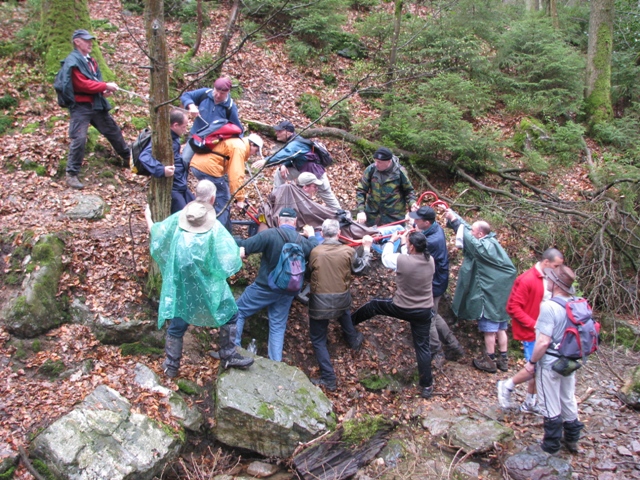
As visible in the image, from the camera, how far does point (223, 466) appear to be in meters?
5.04

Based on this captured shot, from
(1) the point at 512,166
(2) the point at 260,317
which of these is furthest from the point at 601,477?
(1) the point at 512,166

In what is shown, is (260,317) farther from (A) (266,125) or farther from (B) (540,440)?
(A) (266,125)

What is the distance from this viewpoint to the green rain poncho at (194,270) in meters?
4.92

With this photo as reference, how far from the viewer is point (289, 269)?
572 centimetres

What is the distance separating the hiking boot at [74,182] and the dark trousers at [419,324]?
4.99 metres

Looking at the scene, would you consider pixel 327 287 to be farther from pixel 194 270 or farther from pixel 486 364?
pixel 486 364

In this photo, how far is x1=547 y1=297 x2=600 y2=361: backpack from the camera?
16.0 ft

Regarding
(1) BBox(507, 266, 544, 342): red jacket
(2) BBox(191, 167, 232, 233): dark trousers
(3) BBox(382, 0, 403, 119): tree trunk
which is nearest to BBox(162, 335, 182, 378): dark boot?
(2) BBox(191, 167, 232, 233): dark trousers

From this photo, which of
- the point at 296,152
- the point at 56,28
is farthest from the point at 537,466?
the point at 56,28

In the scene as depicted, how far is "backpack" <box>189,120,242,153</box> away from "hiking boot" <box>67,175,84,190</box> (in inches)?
90.5

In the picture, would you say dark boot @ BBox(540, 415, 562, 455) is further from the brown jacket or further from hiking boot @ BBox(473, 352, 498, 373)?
the brown jacket

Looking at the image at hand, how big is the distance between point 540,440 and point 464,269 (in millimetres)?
2536

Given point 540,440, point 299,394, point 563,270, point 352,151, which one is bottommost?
point 540,440

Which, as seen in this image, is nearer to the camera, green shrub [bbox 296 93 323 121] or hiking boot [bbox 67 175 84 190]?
hiking boot [bbox 67 175 84 190]
